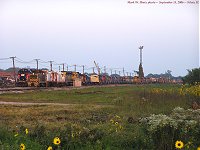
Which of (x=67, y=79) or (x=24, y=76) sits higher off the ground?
(x=24, y=76)

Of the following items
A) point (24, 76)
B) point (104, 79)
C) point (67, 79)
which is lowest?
point (67, 79)

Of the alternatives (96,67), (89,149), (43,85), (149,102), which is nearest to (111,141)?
(89,149)

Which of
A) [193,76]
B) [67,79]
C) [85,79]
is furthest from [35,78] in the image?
[85,79]

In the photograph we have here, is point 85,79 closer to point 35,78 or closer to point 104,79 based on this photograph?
point 104,79

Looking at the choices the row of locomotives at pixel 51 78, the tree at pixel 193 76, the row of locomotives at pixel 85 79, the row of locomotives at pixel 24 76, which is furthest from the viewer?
the row of locomotives at pixel 85 79

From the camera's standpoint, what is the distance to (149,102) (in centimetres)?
1850

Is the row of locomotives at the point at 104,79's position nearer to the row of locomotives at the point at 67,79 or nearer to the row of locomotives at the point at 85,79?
the row of locomotives at the point at 85,79

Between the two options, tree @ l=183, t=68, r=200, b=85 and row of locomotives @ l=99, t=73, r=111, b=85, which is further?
row of locomotives @ l=99, t=73, r=111, b=85

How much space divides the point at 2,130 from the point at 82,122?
357cm

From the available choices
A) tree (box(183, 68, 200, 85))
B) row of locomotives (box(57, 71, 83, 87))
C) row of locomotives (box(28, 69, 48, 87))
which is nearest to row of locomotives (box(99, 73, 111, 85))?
row of locomotives (box(57, 71, 83, 87))

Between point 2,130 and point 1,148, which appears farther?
point 2,130

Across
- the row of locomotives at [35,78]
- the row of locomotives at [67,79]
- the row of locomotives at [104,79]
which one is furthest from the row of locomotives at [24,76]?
the row of locomotives at [104,79]

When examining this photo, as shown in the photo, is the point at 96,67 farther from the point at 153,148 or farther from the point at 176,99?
the point at 153,148

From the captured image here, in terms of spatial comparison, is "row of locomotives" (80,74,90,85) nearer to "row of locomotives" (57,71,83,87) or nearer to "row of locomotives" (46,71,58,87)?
"row of locomotives" (57,71,83,87)
